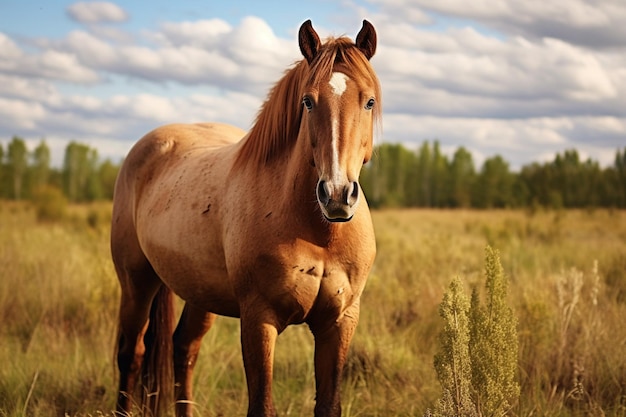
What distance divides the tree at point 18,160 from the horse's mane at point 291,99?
56722mm

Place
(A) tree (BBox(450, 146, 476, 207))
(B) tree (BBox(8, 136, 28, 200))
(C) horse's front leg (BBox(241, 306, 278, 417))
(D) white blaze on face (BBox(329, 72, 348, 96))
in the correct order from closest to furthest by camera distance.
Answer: (D) white blaze on face (BBox(329, 72, 348, 96)), (C) horse's front leg (BBox(241, 306, 278, 417)), (A) tree (BBox(450, 146, 476, 207)), (B) tree (BBox(8, 136, 28, 200))

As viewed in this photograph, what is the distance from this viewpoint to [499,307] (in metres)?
3.15

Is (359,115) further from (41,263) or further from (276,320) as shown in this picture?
(41,263)

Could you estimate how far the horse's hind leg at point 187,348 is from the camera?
4320mm

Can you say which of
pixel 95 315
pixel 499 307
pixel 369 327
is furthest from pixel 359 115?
pixel 95 315

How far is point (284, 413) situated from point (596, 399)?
211 cm

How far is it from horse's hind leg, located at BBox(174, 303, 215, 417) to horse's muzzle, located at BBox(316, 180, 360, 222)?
2219 mm

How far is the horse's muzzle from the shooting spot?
92.4 inches

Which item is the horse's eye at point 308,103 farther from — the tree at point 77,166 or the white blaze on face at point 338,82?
the tree at point 77,166

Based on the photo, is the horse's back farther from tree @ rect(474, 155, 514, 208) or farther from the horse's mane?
tree @ rect(474, 155, 514, 208)

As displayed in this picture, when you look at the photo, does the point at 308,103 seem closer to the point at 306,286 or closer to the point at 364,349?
the point at 306,286

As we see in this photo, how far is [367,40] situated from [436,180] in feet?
207

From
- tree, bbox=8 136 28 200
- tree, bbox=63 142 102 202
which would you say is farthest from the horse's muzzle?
tree, bbox=63 142 102 202

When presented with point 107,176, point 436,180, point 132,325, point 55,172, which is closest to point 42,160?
point 55,172
